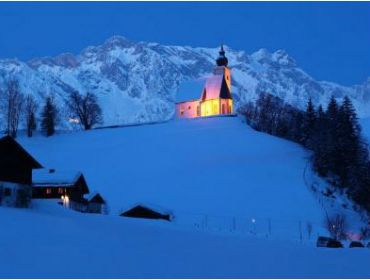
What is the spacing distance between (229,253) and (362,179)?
56502 millimetres

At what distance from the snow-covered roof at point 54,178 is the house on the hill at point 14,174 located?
1341 centimetres

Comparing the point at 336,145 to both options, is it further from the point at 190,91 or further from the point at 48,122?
the point at 190,91

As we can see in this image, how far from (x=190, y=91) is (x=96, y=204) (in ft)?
250

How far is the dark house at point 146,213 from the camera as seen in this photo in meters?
58.4

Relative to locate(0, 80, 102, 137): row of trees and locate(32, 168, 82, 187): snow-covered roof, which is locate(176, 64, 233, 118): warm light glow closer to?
locate(0, 80, 102, 137): row of trees

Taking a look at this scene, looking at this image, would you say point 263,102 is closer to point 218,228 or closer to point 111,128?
point 111,128

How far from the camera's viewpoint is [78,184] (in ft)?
207

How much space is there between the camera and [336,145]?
85062 millimetres

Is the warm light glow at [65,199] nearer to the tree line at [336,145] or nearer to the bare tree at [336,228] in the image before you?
the bare tree at [336,228]

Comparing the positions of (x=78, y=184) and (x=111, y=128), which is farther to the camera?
(x=111, y=128)

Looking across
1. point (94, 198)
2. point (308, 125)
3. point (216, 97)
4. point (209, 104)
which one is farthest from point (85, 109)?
point (94, 198)

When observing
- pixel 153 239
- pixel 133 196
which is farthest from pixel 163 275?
pixel 133 196

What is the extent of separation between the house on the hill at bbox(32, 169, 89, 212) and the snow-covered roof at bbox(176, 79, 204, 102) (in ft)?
245

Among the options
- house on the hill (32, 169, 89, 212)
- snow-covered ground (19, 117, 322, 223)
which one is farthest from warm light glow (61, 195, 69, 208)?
snow-covered ground (19, 117, 322, 223)
